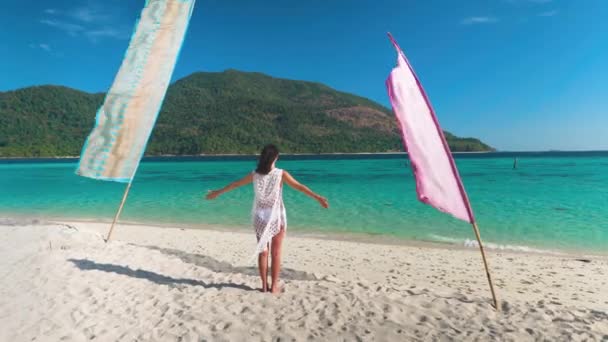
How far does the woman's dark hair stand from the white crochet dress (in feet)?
0.26

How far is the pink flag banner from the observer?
391cm

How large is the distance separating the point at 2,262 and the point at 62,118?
14436 cm

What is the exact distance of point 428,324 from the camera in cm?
443

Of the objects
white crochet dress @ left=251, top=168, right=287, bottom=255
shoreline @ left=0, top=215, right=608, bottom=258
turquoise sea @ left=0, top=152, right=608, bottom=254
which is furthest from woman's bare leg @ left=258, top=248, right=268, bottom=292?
turquoise sea @ left=0, top=152, right=608, bottom=254

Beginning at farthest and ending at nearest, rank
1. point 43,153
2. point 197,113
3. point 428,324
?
point 197,113
point 43,153
point 428,324

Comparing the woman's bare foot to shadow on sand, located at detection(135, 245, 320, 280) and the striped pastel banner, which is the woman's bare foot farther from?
the striped pastel banner

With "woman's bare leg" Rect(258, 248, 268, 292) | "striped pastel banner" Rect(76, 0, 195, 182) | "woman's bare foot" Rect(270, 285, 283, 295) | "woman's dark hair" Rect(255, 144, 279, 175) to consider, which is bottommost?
"woman's bare foot" Rect(270, 285, 283, 295)

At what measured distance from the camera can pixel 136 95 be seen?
7.36 metres

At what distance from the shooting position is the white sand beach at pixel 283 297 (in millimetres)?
4348

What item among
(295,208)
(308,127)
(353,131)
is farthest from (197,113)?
(295,208)

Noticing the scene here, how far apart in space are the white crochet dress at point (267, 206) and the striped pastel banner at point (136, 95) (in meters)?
3.52

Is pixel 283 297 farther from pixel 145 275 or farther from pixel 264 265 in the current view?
pixel 145 275

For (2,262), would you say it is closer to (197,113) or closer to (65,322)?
(65,322)

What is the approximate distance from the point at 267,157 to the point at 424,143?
1885 millimetres
